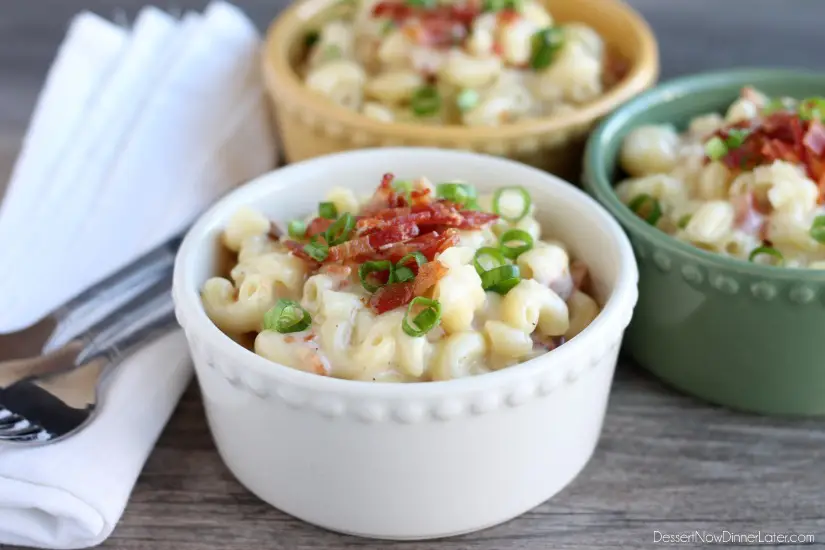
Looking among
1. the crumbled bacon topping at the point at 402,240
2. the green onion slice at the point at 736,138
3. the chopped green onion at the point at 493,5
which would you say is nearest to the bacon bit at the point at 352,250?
the crumbled bacon topping at the point at 402,240

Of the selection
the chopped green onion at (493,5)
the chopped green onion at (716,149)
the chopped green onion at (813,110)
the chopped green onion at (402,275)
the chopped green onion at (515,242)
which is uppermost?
the chopped green onion at (813,110)

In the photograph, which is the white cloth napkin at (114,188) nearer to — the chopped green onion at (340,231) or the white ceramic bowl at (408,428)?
the white ceramic bowl at (408,428)

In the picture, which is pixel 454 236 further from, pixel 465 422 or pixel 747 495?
pixel 747 495

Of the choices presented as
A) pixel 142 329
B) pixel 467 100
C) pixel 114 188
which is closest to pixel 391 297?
pixel 142 329

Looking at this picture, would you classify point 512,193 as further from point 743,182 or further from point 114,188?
point 114,188

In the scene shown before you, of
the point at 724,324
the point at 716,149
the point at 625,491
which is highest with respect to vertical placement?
the point at 716,149

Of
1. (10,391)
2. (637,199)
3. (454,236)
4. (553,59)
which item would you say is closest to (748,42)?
(553,59)
